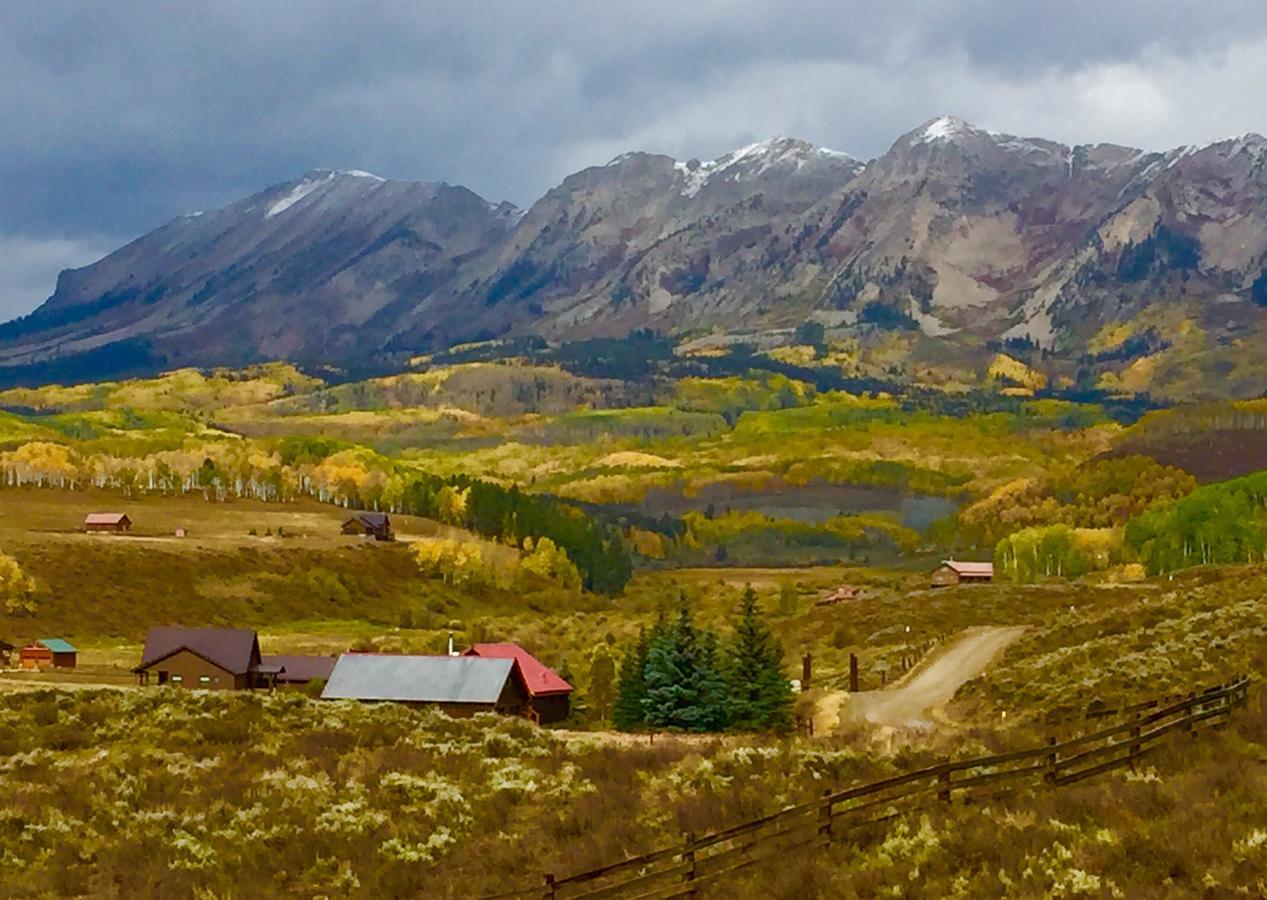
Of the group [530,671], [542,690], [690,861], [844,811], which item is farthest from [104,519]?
[690,861]

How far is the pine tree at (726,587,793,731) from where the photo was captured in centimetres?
5528

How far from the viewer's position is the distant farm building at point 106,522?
168 metres

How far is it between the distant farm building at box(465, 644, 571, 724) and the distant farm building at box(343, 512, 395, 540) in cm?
11745

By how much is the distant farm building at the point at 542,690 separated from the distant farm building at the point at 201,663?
15372 millimetres

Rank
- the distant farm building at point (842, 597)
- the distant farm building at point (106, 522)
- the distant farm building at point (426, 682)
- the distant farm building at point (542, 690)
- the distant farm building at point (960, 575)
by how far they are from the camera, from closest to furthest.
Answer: the distant farm building at point (426, 682) < the distant farm building at point (542, 690) < the distant farm building at point (842, 597) < the distant farm building at point (960, 575) < the distant farm building at point (106, 522)

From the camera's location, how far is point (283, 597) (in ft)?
484

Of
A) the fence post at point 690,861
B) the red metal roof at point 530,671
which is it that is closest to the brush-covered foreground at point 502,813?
the fence post at point 690,861

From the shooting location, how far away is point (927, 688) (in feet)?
199

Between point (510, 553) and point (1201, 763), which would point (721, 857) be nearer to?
point (1201, 763)

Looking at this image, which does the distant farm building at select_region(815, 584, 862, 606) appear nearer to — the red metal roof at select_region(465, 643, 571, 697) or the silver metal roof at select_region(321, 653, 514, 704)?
the red metal roof at select_region(465, 643, 571, 697)

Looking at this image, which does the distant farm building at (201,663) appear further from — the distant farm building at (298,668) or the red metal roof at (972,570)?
the red metal roof at (972,570)

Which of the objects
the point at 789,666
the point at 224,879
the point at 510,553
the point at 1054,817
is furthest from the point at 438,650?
the point at 510,553

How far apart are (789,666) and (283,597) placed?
83.7 metres

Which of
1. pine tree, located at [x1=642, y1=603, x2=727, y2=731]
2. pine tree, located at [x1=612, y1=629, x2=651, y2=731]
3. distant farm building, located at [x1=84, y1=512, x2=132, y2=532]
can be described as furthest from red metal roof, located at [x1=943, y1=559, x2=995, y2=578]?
distant farm building, located at [x1=84, y1=512, x2=132, y2=532]
